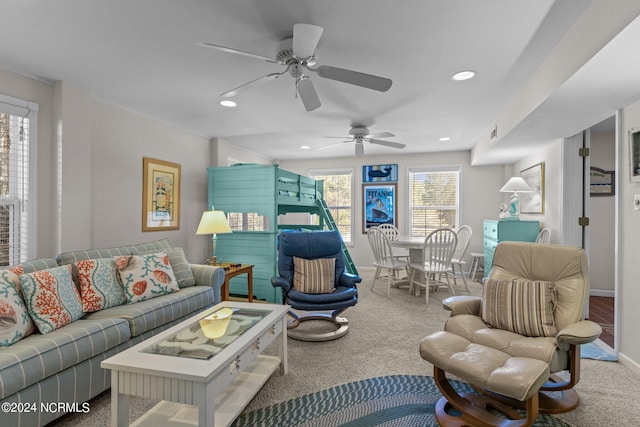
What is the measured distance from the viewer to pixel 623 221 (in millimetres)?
2590

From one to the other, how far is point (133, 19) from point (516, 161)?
5.71 metres

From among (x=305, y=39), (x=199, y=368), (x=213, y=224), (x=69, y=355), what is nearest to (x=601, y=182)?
(x=305, y=39)

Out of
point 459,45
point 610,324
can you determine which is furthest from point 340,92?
point 610,324

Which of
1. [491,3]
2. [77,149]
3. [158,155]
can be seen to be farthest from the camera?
[158,155]

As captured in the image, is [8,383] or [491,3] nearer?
[8,383]

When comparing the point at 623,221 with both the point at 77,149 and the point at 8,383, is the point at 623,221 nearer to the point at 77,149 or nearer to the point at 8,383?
the point at 8,383

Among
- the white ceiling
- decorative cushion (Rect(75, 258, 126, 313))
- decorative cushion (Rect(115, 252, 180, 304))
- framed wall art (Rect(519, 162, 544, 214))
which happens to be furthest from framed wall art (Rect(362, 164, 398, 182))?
decorative cushion (Rect(75, 258, 126, 313))

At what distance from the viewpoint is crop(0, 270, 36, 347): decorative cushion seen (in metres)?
1.77

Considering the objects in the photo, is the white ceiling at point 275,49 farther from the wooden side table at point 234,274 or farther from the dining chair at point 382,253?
the wooden side table at point 234,274

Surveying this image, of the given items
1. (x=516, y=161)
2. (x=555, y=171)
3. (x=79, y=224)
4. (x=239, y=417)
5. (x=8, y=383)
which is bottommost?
(x=239, y=417)

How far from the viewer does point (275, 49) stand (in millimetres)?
2332

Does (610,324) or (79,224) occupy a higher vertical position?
(79,224)

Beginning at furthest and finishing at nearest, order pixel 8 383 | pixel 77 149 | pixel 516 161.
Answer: pixel 516 161 → pixel 77 149 → pixel 8 383

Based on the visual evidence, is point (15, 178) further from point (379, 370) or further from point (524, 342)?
point (524, 342)
